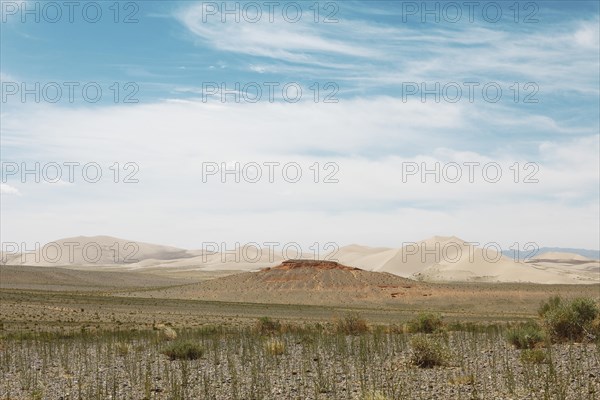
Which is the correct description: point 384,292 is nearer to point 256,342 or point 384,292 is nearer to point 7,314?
point 7,314

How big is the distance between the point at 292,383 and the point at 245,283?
77780 mm

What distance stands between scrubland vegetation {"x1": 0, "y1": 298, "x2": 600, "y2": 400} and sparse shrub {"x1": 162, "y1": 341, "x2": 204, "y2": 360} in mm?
39

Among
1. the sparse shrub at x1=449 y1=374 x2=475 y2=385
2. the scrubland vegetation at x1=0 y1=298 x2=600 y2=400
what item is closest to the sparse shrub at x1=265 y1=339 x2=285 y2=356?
the scrubland vegetation at x1=0 y1=298 x2=600 y2=400

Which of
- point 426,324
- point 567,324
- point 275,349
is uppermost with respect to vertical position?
point 567,324

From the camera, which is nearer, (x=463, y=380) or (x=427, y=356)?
(x=463, y=380)

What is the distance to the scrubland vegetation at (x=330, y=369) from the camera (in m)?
14.6

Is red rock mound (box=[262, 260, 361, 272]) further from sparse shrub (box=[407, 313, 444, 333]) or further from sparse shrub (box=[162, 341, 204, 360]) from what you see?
sparse shrub (box=[162, 341, 204, 360])

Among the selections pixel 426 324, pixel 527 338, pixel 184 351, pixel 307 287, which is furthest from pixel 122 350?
pixel 307 287

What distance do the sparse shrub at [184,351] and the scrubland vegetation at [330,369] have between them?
4cm

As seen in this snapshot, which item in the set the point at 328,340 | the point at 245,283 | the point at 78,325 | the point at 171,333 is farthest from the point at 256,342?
the point at 245,283

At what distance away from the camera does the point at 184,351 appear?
70.0 feet

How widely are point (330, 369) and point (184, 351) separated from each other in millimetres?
5403

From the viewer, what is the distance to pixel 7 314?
4812 cm

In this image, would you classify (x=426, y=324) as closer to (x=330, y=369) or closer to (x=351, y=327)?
(x=351, y=327)
